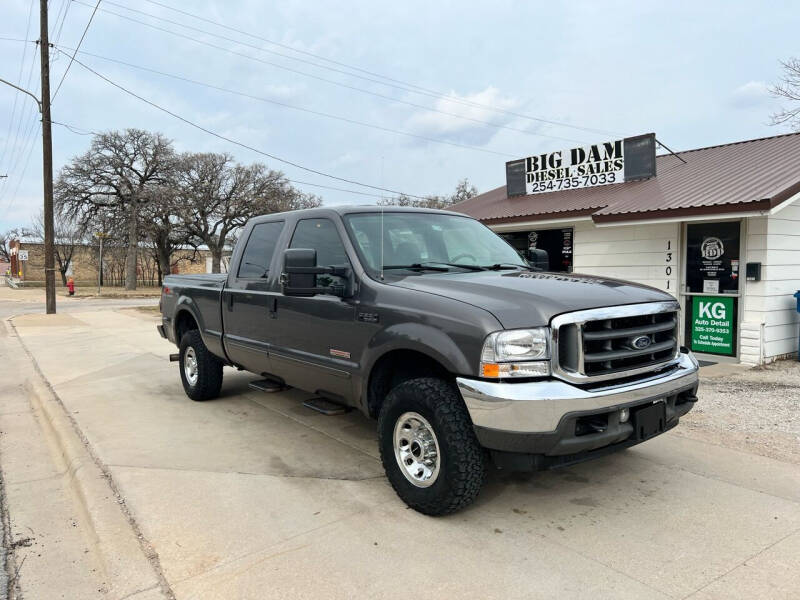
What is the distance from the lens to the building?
824 centimetres

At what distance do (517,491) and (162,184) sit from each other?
4292 centimetres

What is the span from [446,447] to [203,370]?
3934 mm

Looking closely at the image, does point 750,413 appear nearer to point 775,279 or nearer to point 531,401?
point 775,279

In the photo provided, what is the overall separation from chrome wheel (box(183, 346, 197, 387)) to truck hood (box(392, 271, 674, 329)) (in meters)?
→ 3.66

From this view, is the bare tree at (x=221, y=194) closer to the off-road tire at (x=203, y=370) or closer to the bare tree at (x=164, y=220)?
the bare tree at (x=164, y=220)

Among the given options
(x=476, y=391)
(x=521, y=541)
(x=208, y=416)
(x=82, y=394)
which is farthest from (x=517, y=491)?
(x=82, y=394)

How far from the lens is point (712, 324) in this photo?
8.88m

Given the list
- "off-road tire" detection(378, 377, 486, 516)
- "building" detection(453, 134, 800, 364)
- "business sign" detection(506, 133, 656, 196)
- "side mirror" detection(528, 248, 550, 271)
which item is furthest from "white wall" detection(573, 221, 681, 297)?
"off-road tire" detection(378, 377, 486, 516)

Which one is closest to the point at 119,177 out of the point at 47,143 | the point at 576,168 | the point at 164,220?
the point at 164,220

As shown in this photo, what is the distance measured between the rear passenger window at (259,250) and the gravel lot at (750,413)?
13.5 feet

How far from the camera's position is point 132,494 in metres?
3.88

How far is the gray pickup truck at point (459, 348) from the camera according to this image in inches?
121

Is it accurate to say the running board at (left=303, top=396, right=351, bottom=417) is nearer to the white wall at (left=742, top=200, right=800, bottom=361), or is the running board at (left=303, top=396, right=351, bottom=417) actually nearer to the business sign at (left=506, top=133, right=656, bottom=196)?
the white wall at (left=742, top=200, right=800, bottom=361)

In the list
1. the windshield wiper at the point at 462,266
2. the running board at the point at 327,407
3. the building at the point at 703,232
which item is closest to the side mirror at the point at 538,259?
the windshield wiper at the point at 462,266
